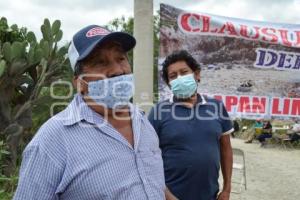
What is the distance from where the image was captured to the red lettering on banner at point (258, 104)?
5.66 metres

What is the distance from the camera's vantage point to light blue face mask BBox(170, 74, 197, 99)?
3119 mm

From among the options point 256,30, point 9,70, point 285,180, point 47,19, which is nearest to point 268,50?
point 256,30

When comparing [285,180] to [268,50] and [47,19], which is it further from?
[47,19]

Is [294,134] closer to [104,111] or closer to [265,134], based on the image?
[265,134]

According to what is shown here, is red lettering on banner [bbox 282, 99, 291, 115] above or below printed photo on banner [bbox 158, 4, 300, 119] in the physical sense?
below

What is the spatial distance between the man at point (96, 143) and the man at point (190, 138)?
109cm

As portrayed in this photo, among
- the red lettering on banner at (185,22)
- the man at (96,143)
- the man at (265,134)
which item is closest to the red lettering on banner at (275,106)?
the red lettering on banner at (185,22)

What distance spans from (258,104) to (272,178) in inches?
149

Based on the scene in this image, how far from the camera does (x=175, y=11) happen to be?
5.12 m

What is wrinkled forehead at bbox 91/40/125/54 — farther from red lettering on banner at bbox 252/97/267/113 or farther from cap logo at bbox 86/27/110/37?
red lettering on banner at bbox 252/97/267/113

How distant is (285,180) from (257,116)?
365 centimetres

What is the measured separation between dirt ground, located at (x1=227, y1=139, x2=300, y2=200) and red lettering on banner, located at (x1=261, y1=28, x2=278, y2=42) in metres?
2.41

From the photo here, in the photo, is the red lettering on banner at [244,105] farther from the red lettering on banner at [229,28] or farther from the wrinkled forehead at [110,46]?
the wrinkled forehead at [110,46]

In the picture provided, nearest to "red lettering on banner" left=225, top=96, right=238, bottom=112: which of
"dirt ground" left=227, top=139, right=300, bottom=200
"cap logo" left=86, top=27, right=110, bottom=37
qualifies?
"dirt ground" left=227, top=139, right=300, bottom=200
